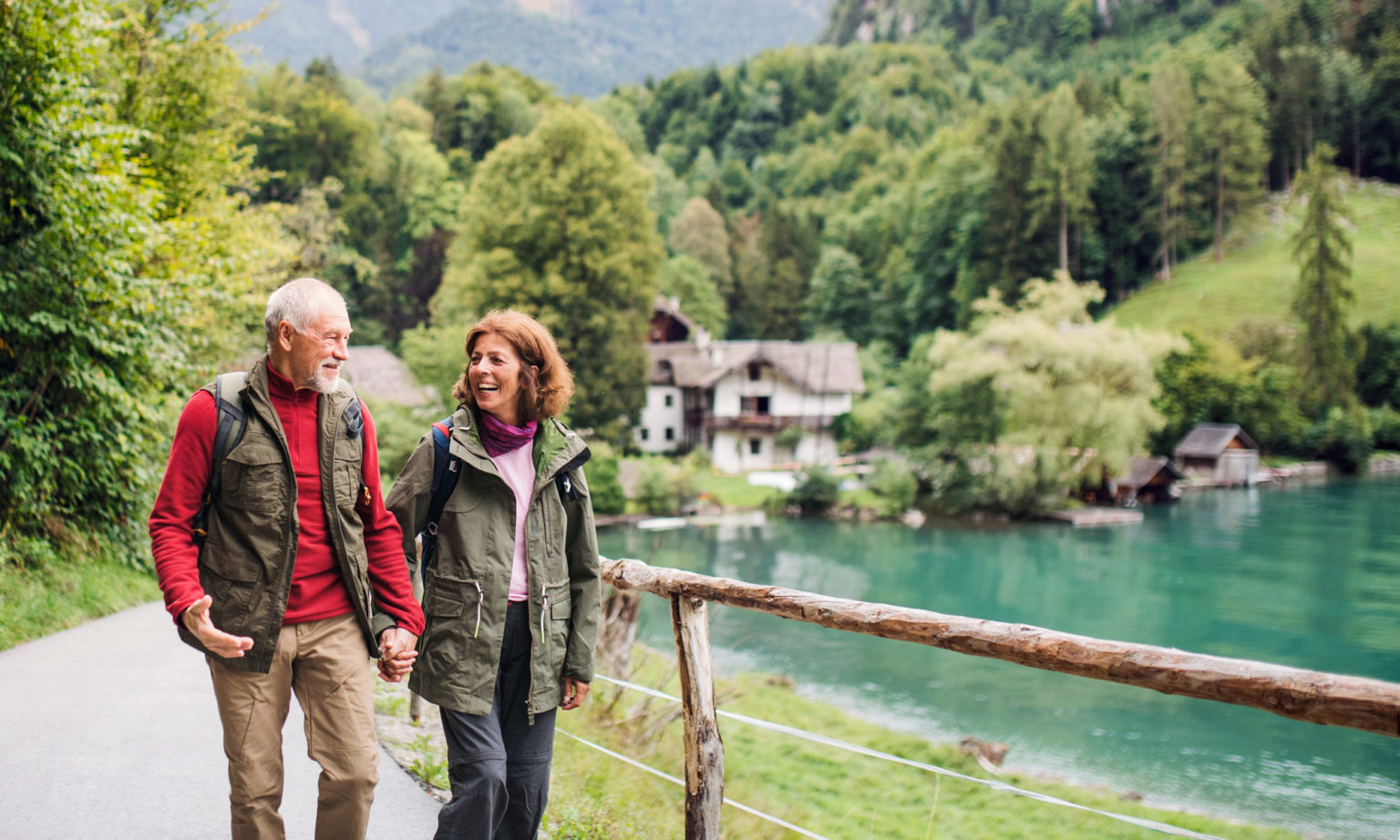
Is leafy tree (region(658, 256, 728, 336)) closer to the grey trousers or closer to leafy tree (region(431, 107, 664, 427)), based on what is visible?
leafy tree (region(431, 107, 664, 427))

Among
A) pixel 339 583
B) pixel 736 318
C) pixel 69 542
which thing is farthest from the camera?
pixel 736 318

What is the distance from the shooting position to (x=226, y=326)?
14.7m

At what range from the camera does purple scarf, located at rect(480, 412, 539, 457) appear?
2.95 metres

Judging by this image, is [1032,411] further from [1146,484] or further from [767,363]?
[767,363]

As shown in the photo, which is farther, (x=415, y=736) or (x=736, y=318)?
(x=736, y=318)

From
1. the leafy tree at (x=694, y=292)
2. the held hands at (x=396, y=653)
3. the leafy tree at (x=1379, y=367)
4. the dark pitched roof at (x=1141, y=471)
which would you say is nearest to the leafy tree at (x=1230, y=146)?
the leafy tree at (x=1379, y=367)

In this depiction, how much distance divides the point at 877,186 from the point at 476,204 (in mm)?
56451

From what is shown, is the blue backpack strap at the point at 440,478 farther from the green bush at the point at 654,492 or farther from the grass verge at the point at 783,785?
the green bush at the point at 654,492

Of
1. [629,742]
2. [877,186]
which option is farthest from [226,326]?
[877,186]

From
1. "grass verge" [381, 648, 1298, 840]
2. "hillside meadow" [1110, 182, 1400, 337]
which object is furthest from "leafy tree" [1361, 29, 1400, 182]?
"grass verge" [381, 648, 1298, 840]

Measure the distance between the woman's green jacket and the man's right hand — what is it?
54 centimetres

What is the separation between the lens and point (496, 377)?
9.60 ft

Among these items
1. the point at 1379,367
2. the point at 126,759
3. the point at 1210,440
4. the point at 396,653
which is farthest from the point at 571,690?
the point at 1379,367

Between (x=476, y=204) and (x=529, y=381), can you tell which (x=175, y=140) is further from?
(x=476, y=204)
